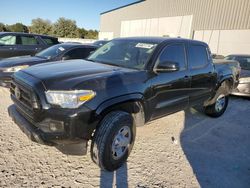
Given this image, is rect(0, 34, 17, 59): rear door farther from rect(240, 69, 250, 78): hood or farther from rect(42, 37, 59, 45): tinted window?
rect(240, 69, 250, 78): hood

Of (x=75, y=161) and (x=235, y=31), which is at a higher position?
(x=235, y=31)

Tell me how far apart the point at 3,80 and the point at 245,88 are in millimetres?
7370

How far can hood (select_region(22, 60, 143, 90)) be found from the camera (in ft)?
8.85

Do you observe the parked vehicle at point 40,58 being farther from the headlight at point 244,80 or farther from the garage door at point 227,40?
the garage door at point 227,40

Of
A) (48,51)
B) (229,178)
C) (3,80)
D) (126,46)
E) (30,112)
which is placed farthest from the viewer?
(48,51)

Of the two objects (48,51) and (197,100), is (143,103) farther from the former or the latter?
(48,51)

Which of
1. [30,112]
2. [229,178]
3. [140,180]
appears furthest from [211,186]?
[30,112]

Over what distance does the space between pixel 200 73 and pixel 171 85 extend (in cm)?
111

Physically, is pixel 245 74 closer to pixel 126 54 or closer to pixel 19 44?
pixel 126 54

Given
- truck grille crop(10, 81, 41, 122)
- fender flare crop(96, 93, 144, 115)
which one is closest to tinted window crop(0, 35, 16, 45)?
truck grille crop(10, 81, 41, 122)

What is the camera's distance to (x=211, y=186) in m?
2.92

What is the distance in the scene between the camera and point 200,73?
4559mm

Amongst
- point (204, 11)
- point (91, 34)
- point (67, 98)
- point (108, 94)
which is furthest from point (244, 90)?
point (91, 34)

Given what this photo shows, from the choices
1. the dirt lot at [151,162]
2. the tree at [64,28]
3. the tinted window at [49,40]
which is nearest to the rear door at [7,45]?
the tinted window at [49,40]
